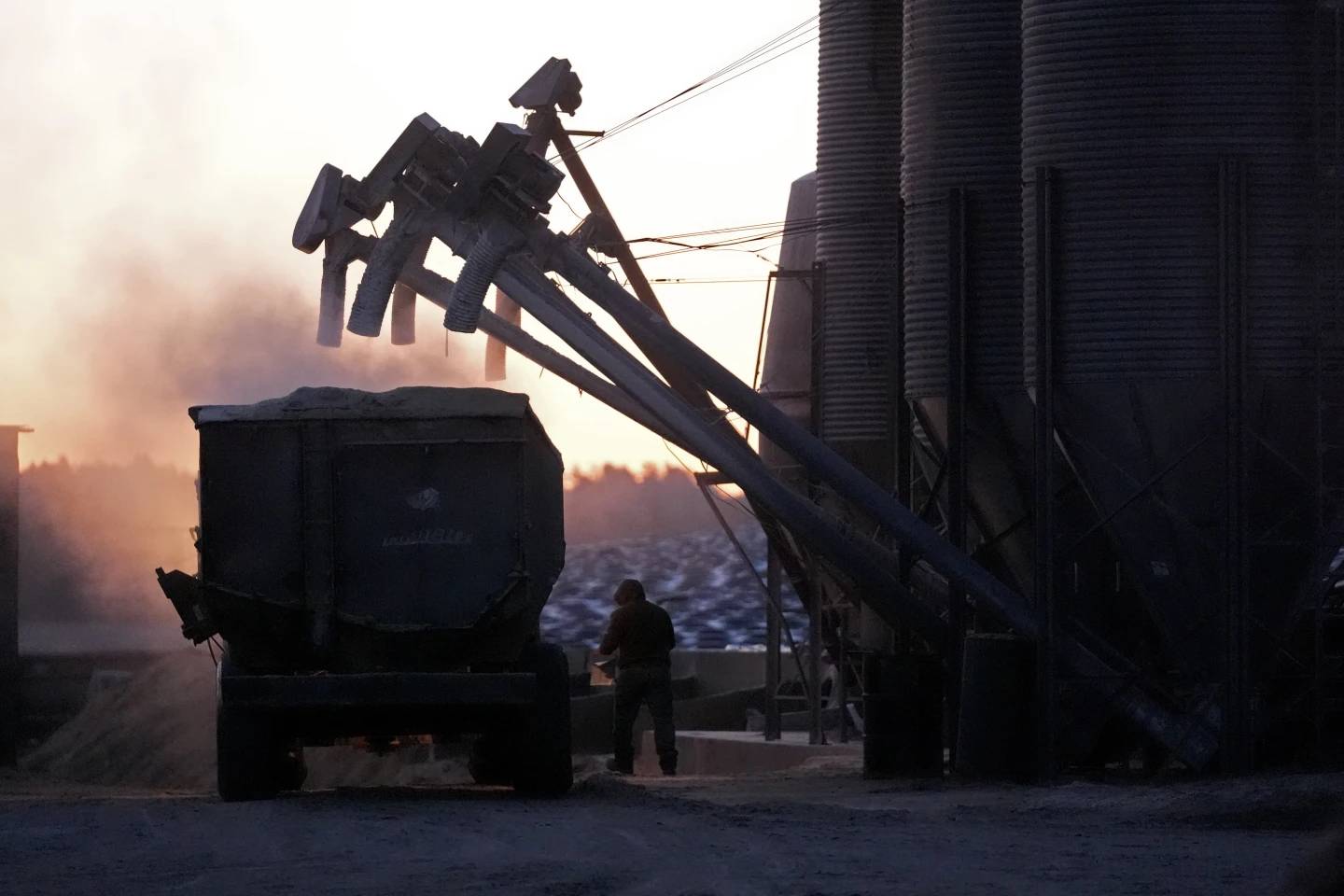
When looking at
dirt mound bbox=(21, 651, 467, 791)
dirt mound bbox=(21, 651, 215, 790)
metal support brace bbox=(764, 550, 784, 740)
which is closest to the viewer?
dirt mound bbox=(21, 651, 467, 791)

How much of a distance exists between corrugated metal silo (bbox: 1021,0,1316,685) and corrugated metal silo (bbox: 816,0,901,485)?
6.06 m

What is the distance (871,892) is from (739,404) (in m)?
10.4

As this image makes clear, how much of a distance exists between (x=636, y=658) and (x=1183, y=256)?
21.3ft

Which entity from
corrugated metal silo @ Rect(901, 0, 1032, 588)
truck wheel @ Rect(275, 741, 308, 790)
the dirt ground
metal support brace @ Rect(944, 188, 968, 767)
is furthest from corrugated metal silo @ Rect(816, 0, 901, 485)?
truck wheel @ Rect(275, 741, 308, 790)

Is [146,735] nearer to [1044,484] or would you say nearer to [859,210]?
[859,210]

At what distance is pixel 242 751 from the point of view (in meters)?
15.9

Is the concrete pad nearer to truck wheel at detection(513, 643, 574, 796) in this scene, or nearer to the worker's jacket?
the worker's jacket

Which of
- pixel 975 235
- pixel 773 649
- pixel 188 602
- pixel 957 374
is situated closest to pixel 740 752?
pixel 773 649

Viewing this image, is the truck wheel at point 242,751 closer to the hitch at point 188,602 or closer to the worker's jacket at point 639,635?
the hitch at point 188,602

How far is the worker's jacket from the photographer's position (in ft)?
69.9

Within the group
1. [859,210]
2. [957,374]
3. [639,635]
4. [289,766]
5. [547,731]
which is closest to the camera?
[547,731]

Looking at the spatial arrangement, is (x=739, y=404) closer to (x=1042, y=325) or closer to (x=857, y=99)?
(x=1042, y=325)

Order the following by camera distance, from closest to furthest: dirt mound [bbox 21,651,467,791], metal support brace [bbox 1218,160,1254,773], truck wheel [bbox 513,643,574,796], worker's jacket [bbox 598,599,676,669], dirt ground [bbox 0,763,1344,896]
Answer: dirt ground [bbox 0,763,1344,896], truck wheel [bbox 513,643,574,796], metal support brace [bbox 1218,160,1254,773], worker's jacket [bbox 598,599,676,669], dirt mound [bbox 21,651,467,791]

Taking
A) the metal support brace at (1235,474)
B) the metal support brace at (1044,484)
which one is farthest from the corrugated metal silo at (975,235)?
the metal support brace at (1235,474)
